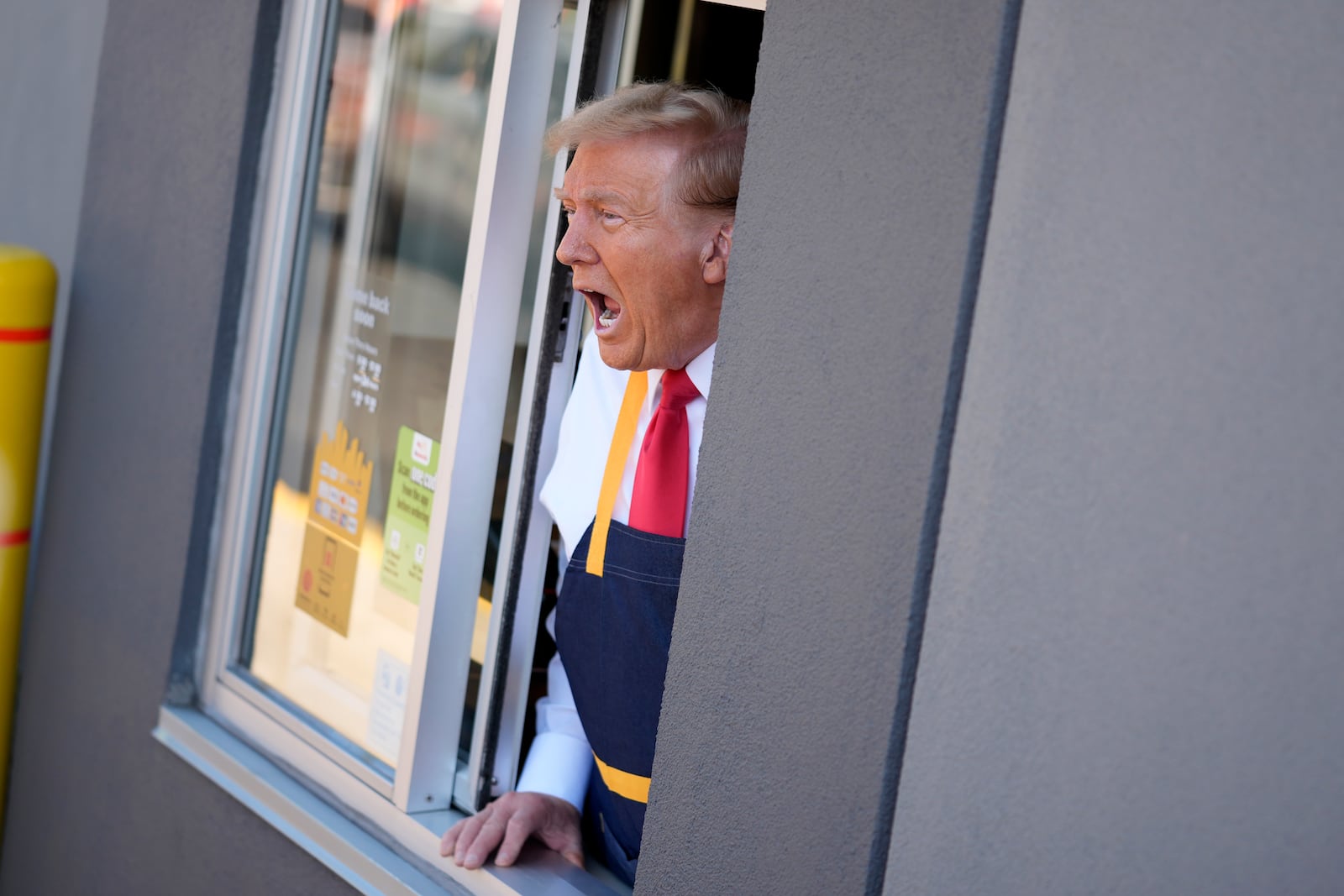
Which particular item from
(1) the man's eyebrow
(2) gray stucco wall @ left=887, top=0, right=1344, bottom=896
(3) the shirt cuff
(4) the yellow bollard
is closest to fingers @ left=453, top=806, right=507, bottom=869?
(3) the shirt cuff

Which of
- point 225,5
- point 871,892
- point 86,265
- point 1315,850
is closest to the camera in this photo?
point 1315,850

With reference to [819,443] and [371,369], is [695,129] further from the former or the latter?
[371,369]

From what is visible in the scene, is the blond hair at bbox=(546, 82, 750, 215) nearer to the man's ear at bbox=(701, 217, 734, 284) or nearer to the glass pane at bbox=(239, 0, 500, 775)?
the man's ear at bbox=(701, 217, 734, 284)

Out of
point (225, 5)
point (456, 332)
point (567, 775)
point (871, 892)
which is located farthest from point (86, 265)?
point (871, 892)

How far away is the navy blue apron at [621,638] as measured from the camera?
2.10 meters

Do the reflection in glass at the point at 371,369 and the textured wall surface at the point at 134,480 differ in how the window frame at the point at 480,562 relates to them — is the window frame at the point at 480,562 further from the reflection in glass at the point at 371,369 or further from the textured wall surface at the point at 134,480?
the textured wall surface at the point at 134,480

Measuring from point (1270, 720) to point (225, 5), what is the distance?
2.49m

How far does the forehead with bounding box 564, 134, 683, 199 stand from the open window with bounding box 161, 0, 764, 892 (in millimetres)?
219

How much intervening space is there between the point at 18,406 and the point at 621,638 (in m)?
1.61

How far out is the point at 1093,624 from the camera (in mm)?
1335

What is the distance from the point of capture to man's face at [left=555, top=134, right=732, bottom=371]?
6.85 feet

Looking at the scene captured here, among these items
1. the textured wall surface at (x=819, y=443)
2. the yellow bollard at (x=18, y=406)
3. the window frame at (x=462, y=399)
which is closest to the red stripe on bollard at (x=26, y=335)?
the yellow bollard at (x=18, y=406)

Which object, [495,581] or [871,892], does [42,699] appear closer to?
[495,581]

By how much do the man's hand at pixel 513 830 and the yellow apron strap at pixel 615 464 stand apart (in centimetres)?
43
